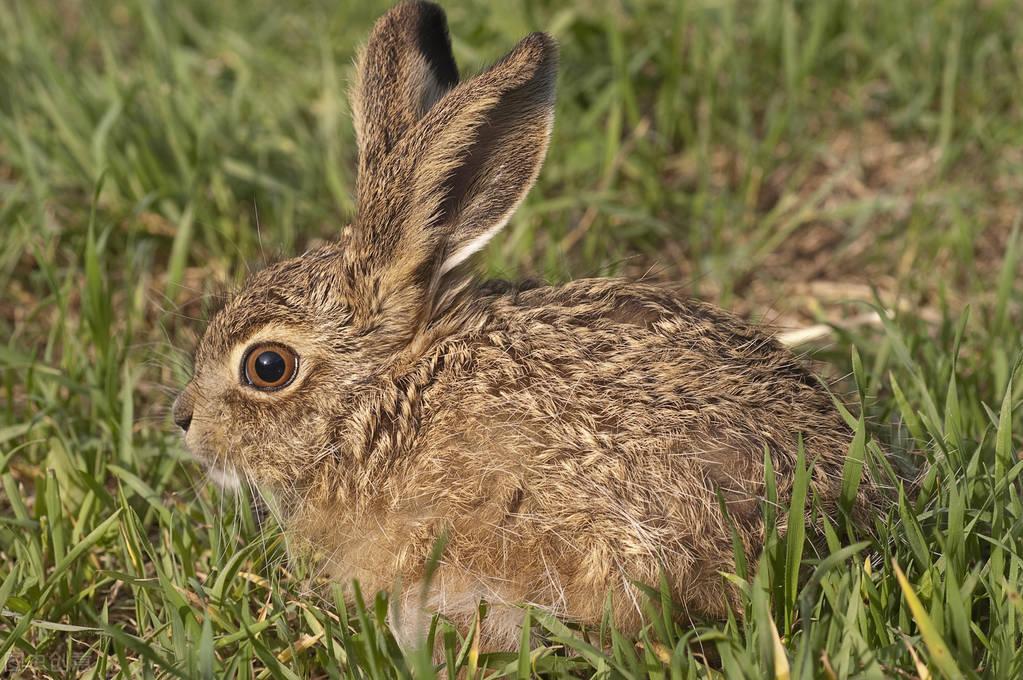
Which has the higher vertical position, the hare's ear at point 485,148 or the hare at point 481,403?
the hare's ear at point 485,148

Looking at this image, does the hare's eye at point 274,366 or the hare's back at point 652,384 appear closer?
the hare's back at point 652,384

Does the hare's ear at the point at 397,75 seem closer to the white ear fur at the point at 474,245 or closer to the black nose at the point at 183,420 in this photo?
the white ear fur at the point at 474,245

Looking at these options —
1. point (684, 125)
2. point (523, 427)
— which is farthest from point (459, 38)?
point (523, 427)

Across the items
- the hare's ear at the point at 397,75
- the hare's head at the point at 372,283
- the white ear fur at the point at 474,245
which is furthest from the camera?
the hare's ear at the point at 397,75

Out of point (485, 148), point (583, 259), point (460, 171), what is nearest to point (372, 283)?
point (460, 171)

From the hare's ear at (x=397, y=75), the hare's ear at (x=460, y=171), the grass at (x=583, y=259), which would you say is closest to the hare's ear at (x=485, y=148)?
the hare's ear at (x=460, y=171)

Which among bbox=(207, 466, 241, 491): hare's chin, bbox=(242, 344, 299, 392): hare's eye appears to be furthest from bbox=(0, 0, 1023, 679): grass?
bbox=(242, 344, 299, 392): hare's eye
